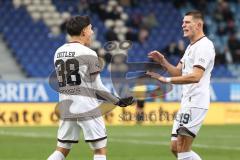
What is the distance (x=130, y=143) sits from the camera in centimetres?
1842

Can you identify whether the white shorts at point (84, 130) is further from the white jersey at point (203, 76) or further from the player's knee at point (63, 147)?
the white jersey at point (203, 76)

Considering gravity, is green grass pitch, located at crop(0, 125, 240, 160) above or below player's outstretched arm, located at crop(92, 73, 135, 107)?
below

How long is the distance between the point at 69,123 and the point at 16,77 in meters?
18.5

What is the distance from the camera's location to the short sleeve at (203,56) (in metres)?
10.2

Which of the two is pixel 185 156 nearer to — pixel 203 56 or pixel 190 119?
pixel 190 119

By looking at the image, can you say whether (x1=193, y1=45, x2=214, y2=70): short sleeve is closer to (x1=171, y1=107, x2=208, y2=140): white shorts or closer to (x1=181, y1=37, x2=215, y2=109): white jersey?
(x1=181, y1=37, x2=215, y2=109): white jersey

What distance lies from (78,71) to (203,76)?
5.67 feet

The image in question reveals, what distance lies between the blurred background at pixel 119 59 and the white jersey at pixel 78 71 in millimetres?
7177

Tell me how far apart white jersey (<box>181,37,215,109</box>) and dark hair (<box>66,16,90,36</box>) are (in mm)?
1523

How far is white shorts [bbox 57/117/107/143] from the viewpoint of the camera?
32.5 ft

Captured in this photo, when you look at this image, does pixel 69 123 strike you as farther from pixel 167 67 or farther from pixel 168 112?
pixel 168 112

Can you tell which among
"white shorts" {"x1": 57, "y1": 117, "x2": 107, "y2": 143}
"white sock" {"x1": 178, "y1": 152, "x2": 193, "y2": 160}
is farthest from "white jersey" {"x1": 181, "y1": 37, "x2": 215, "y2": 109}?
"white shorts" {"x1": 57, "y1": 117, "x2": 107, "y2": 143}

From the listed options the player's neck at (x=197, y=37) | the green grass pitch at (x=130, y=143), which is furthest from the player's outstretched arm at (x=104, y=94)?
the green grass pitch at (x=130, y=143)

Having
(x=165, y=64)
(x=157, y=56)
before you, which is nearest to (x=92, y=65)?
(x=157, y=56)
